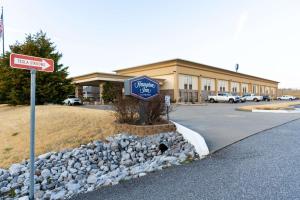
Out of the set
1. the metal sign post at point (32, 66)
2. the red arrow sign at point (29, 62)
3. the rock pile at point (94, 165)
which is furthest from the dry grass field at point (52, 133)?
the red arrow sign at point (29, 62)

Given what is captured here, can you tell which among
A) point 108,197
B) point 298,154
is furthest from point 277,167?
point 108,197

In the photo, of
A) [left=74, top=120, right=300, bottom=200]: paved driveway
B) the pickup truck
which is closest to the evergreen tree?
[left=74, top=120, right=300, bottom=200]: paved driveway

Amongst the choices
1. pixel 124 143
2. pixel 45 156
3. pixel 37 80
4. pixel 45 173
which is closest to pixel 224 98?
pixel 37 80

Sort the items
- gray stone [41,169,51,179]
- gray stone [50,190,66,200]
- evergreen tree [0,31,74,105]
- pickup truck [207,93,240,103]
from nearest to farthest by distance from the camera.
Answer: gray stone [50,190,66,200] < gray stone [41,169,51,179] < evergreen tree [0,31,74,105] < pickup truck [207,93,240,103]

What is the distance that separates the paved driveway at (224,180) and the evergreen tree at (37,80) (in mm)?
16037

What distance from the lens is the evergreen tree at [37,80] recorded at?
1831cm

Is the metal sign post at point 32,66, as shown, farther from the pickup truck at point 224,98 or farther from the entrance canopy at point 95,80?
the pickup truck at point 224,98

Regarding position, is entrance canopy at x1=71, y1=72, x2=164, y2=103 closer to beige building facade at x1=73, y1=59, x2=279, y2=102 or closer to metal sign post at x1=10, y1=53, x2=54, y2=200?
beige building facade at x1=73, y1=59, x2=279, y2=102

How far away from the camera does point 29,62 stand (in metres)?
3.96

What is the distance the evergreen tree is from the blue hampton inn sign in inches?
487

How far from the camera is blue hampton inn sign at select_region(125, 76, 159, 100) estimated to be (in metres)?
8.50

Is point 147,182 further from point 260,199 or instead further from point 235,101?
point 235,101

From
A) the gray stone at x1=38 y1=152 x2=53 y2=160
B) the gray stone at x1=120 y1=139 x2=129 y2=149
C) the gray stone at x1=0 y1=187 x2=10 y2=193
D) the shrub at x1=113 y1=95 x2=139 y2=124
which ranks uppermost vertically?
the shrub at x1=113 y1=95 x2=139 y2=124

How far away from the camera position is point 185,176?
5.00 metres
